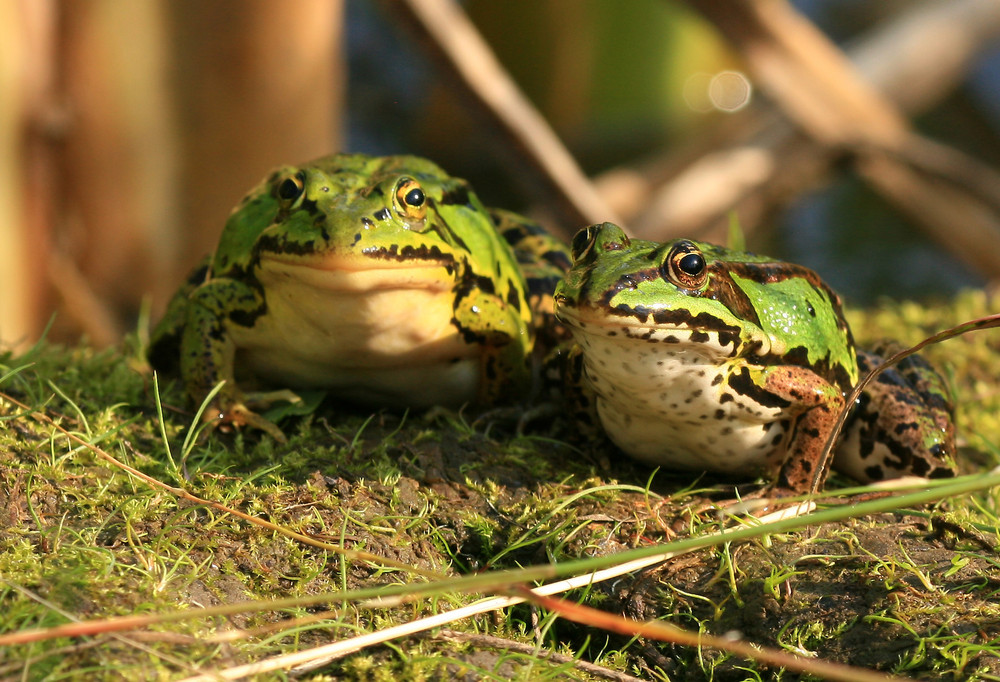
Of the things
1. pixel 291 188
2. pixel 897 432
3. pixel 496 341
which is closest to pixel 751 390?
pixel 897 432

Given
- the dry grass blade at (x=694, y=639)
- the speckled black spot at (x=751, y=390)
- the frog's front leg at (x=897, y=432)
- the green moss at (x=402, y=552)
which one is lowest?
the green moss at (x=402, y=552)

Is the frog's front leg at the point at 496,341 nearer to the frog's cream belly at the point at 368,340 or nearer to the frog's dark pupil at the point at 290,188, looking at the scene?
the frog's cream belly at the point at 368,340

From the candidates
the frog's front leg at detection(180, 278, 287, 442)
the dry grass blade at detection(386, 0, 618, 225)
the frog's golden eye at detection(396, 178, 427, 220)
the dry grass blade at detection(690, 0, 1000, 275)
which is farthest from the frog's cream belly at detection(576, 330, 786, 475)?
the dry grass blade at detection(690, 0, 1000, 275)

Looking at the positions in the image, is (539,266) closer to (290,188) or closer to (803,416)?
(290,188)

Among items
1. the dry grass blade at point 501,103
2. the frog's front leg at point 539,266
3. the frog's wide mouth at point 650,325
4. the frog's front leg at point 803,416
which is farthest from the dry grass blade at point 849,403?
the dry grass blade at point 501,103

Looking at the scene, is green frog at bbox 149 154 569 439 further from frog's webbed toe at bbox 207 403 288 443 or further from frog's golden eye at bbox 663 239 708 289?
frog's golden eye at bbox 663 239 708 289
